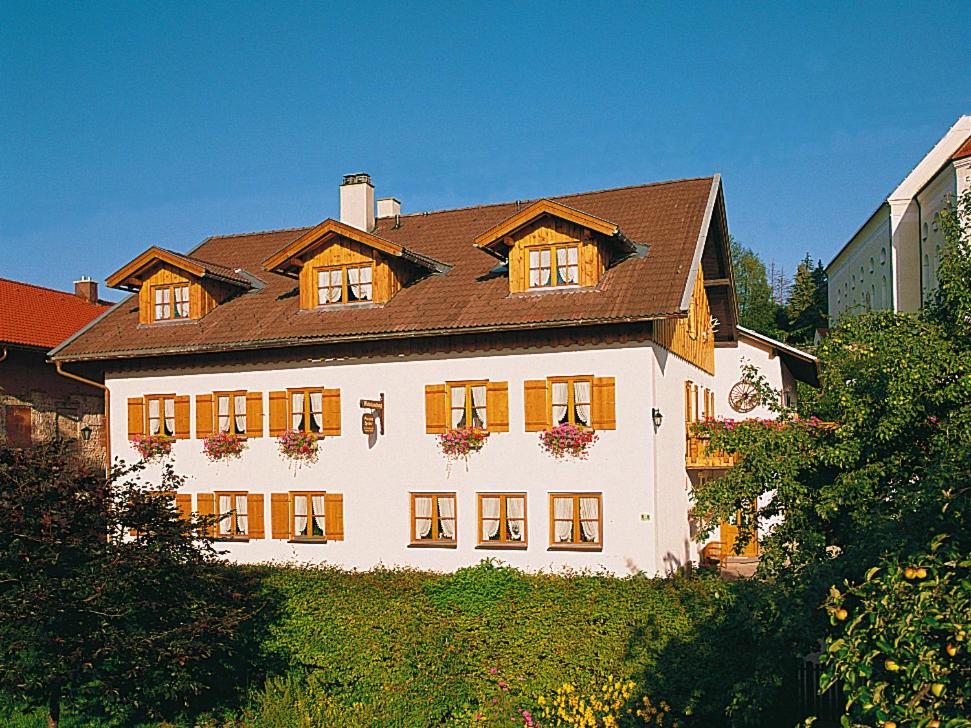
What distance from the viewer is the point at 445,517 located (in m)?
20.5

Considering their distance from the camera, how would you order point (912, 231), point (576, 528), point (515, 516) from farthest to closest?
1. point (912, 231)
2. point (515, 516)
3. point (576, 528)

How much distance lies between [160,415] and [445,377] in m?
7.57

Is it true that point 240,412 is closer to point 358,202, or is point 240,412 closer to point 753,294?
point 358,202

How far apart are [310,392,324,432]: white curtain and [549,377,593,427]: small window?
556 centimetres

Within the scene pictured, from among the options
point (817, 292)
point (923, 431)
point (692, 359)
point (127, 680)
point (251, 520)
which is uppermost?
point (817, 292)

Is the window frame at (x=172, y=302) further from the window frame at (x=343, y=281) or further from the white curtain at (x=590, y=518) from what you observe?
the white curtain at (x=590, y=518)

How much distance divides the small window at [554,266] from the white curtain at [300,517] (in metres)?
7.08

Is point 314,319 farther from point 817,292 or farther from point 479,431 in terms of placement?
point 817,292

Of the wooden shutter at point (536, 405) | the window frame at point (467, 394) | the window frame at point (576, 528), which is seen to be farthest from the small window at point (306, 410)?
the window frame at point (576, 528)

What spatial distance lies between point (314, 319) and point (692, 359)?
8888 mm

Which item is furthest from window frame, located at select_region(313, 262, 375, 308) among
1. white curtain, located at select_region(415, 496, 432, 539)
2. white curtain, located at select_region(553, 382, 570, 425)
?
white curtain, located at select_region(553, 382, 570, 425)

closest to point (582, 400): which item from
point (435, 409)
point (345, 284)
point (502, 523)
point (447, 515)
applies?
point (502, 523)

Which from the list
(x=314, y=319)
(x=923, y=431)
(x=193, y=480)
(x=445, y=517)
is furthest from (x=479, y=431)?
(x=923, y=431)

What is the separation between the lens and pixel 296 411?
22.2 m
